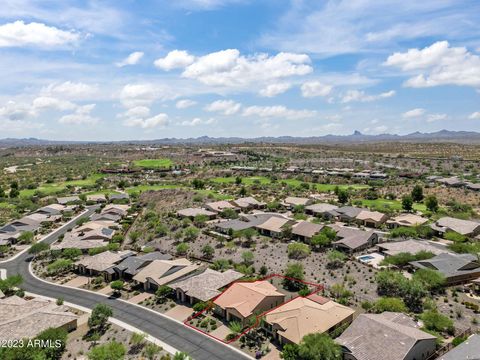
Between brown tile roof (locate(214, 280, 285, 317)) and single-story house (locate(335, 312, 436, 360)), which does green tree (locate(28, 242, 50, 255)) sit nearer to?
brown tile roof (locate(214, 280, 285, 317))

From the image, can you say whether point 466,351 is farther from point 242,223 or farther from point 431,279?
point 242,223

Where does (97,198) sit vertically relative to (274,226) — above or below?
below

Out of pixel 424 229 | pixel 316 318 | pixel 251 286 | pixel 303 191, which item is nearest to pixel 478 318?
pixel 316 318

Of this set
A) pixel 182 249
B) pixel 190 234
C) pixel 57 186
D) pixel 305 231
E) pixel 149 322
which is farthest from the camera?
pixel 57 186

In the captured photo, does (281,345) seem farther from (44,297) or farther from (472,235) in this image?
(472,235)

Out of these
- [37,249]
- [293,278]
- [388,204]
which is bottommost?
[37,249]

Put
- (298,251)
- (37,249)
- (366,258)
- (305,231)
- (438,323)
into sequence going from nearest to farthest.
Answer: (438,323)
(366,258)
(298,251)
(37,249)
(305,231)

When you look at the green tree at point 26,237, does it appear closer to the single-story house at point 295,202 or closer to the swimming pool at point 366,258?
the single-story house at point 295,202

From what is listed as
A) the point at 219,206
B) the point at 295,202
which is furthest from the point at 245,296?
the point at 295,202
